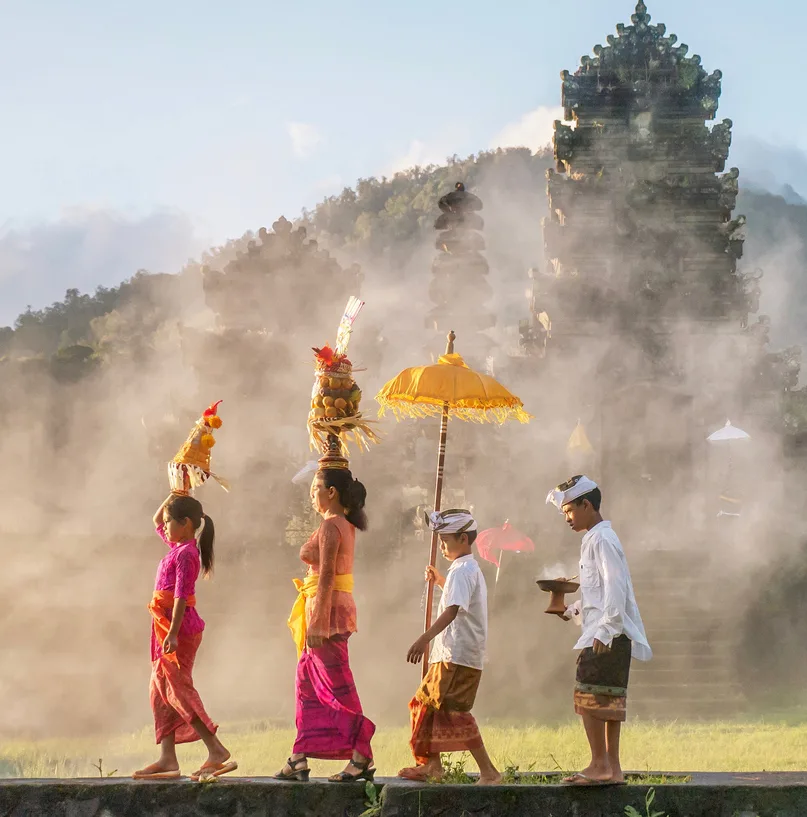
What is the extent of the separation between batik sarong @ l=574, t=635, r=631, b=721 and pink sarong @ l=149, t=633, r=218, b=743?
2248 mm

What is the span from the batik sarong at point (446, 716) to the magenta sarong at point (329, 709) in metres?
0.30

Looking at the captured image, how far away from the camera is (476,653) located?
7430 mm

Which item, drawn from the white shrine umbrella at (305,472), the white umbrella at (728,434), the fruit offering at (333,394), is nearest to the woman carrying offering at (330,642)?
the fruit offering at (333,394)

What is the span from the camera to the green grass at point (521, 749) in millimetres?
13023

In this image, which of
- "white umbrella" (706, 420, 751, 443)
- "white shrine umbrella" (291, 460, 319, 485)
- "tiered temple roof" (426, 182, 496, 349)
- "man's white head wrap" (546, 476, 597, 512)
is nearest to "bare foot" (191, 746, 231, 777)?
"man's white head wrap" (546, 476, 597, 512)

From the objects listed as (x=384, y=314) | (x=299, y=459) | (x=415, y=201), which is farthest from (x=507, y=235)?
(x=299, y=459)

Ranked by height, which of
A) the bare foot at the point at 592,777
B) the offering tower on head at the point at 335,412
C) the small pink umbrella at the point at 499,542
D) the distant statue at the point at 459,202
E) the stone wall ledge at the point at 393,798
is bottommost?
the stone wall ledge at the point at 393,798

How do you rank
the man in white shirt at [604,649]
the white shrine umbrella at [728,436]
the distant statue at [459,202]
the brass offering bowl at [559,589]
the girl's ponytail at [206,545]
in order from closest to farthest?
the man in white shirt at [604,649]
the brass offering bowl at [559,589]
the girl's ponytail at [206,545]
the distant statue at [459,202]
the white shrine umbrella at [728,436]

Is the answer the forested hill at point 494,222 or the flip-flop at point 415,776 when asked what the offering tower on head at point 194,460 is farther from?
the forested hill at point 494,222

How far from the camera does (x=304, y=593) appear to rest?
784 centimetres

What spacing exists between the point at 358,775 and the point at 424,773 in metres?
0.38

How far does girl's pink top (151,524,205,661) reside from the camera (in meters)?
7.63

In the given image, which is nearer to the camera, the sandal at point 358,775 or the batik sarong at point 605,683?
the batik sarong at point 605,683

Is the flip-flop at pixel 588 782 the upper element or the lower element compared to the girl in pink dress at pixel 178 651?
lower
